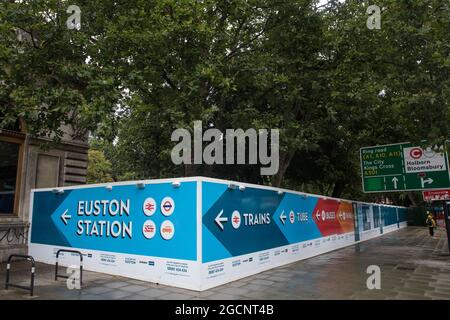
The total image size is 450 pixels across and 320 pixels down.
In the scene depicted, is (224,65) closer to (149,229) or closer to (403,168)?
(149,229)

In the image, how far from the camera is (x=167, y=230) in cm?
980

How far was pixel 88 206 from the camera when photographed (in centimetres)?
1185

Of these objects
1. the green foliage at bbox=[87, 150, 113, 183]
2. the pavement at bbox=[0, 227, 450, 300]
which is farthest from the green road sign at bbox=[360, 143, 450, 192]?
the green foliage at bbox=[87, 150, 113, 183]

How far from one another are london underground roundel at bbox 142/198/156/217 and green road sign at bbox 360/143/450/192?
12.1 meters

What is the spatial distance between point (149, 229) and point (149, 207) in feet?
1.89

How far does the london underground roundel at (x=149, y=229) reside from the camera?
1010cm

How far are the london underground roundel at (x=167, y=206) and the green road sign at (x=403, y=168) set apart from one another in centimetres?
1181

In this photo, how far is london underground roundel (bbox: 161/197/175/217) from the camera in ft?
32.1

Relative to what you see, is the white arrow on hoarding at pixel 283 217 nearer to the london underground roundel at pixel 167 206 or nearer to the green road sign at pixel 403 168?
the london underground roundel at pixel 167 206

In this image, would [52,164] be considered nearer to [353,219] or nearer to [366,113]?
[366,113]

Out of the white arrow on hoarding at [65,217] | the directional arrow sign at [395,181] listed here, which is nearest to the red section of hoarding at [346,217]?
the directional arrow sign at [395,181]

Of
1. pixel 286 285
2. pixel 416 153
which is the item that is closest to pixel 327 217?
pixel 416 153

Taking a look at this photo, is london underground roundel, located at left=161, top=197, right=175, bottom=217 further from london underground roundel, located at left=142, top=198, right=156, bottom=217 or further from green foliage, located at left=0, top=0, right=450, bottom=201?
green foliage, located at left=0, top=0, right=450, bottom=201
